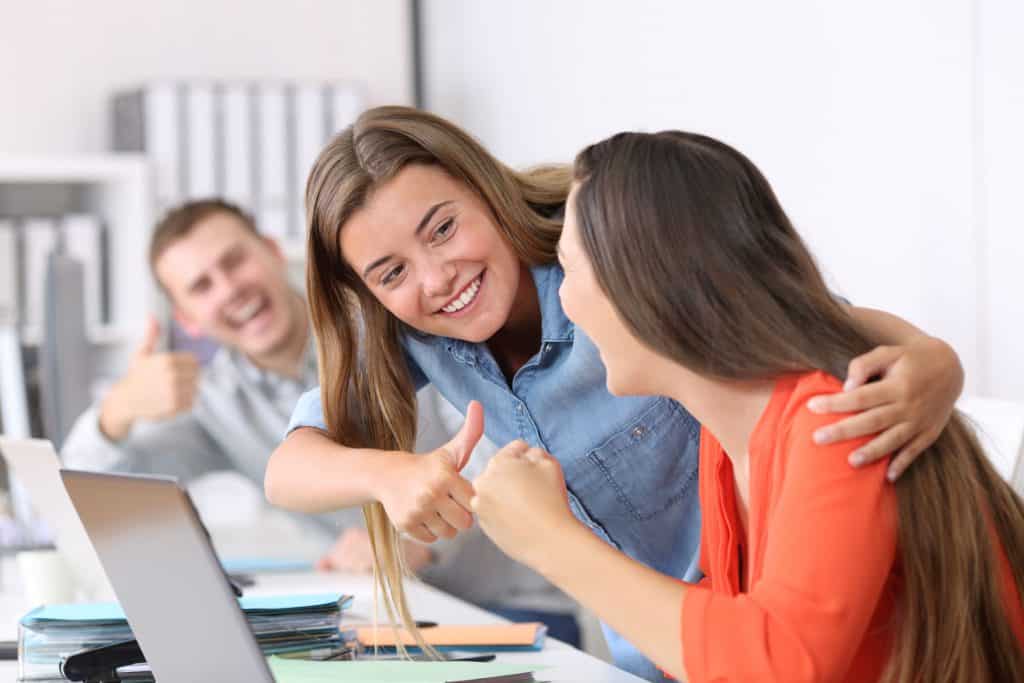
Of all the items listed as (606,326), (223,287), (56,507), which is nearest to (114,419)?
(223,287)

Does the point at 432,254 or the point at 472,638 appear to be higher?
the point at 432,254

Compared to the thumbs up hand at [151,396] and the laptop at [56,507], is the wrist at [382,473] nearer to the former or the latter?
the laptop at [56,507]

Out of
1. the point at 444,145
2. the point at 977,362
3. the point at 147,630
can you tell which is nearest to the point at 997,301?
the point at 977,362

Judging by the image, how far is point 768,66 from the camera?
220 centimetres

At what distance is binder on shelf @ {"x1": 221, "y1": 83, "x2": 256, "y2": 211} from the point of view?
136 inches

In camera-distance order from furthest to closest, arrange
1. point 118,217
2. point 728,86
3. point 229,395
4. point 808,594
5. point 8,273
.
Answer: point 118,217 < point 8,273 < point 229,395 < point 728,86 < point 808,594

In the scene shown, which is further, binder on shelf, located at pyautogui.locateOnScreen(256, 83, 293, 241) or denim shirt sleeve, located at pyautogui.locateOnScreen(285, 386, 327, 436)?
binder on shelf, located at pyautogui.locateOnScreen(256, 83, 293, 241)

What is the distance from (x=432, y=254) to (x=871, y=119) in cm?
91

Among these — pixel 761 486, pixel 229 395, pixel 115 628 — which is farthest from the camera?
pixel 229 395

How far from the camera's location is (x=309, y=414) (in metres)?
1.45

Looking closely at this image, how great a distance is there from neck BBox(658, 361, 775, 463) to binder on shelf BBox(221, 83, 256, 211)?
262 centimetres

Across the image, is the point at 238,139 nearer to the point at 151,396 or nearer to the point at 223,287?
the point at 223,287

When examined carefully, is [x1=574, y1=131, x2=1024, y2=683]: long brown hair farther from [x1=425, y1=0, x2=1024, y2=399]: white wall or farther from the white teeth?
[x1=425, y1=0, x2=1024, y2=399]: white wall

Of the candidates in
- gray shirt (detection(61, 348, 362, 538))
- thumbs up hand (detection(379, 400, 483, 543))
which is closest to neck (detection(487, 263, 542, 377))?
thumbs up hand (detection(379, 400, 483, 543))
